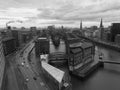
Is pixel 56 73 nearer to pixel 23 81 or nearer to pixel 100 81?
pixel 23 81

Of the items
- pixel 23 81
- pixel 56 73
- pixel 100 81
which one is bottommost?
pixel 100 81

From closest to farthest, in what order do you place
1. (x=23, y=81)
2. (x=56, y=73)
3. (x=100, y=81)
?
(x=23, y=81)
(x=56, y=73)
(x=100, y=81)

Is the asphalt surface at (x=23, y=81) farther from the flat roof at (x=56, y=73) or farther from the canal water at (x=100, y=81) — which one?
the canal water at (x=100, y=81)

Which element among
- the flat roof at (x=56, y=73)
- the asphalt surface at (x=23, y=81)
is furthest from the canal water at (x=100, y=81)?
the asphalt surface at (x=23, y=81)

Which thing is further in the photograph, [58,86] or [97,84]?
[97,84]

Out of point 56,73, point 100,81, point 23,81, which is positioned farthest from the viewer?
point 100,81

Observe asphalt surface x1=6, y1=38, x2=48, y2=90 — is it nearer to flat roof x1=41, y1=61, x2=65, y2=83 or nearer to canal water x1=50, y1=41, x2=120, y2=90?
flat roof x1=41, y1=61, x2=65, y2=83

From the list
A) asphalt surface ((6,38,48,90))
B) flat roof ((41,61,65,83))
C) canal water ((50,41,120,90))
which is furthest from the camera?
canal water ((50,41,120,90))

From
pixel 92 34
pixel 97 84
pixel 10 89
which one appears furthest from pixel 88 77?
pixel 92 34

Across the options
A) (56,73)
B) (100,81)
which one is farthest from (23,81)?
(100,81)

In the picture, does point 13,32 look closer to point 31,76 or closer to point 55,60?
point 55,60

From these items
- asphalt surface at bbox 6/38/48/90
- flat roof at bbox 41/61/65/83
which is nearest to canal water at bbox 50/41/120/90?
flat roof at bbox 41/61/65/83
